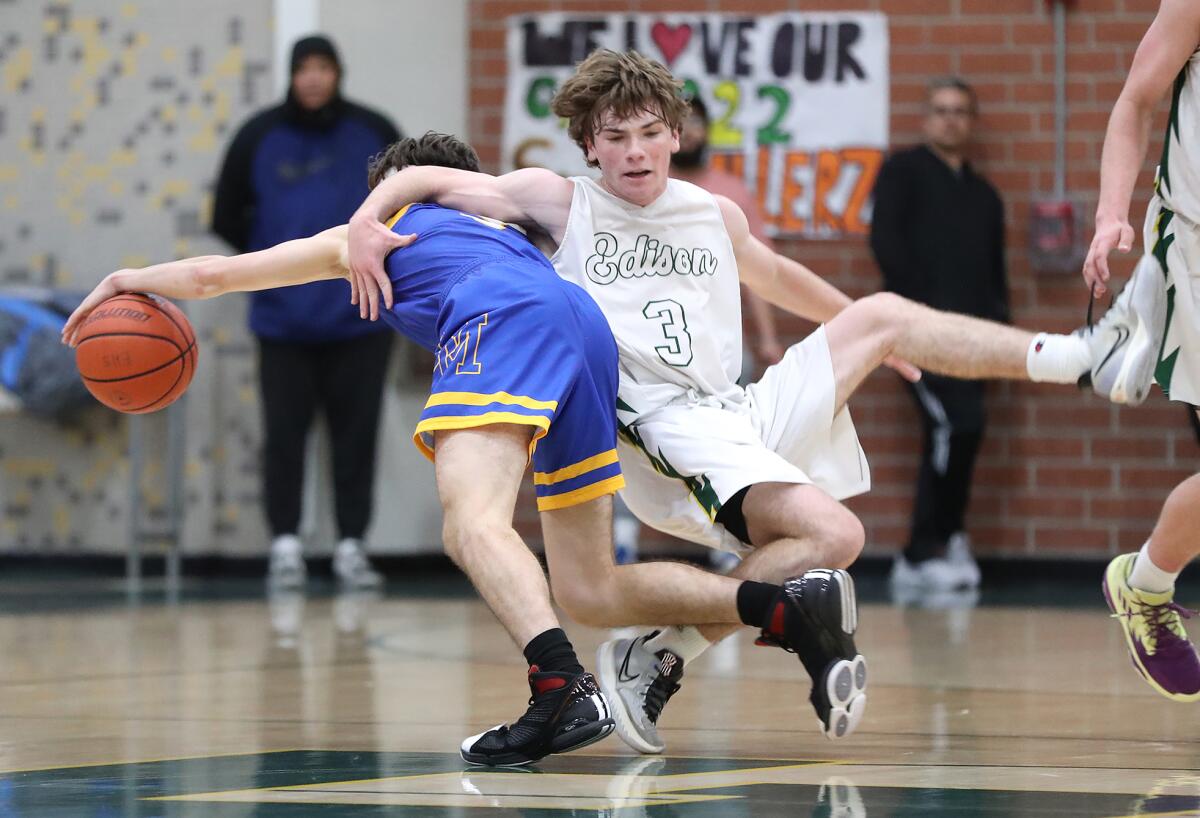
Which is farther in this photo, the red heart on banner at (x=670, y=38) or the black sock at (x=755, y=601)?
the red heart on banner at (x=670, y=38)

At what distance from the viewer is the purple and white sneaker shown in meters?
3.98

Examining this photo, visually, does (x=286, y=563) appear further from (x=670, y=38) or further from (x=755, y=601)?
(x=755, y=601)

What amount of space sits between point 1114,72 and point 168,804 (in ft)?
21.7

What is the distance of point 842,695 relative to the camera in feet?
11.1

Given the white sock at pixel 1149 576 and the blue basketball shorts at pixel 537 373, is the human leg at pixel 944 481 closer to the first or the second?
the white sock at pixel 1149 576

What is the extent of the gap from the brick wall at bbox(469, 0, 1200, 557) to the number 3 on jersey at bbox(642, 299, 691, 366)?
4660mm

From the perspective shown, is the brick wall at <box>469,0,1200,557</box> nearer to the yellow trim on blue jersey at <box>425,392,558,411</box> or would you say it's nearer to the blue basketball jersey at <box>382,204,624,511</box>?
the blue basketball jersey at <box>382,204,624,511</box>

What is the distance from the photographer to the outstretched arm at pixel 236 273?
3.83 metres

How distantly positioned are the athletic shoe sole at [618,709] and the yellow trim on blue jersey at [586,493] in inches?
13.4

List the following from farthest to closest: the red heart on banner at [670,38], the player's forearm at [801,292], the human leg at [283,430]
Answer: the red heart on banner at [670,38]
the human leg at [283,430]
the player's forearm at [801,292]

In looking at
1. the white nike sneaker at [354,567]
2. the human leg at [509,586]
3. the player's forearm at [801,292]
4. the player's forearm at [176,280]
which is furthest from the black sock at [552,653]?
the white nike sneaker at [354,567]

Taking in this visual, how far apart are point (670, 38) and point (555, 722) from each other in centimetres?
588

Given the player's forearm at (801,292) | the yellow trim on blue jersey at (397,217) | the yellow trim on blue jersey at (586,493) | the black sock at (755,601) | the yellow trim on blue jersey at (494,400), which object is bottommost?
the black sock at (755,601)

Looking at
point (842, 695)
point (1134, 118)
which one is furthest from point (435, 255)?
point (1134, 118)
